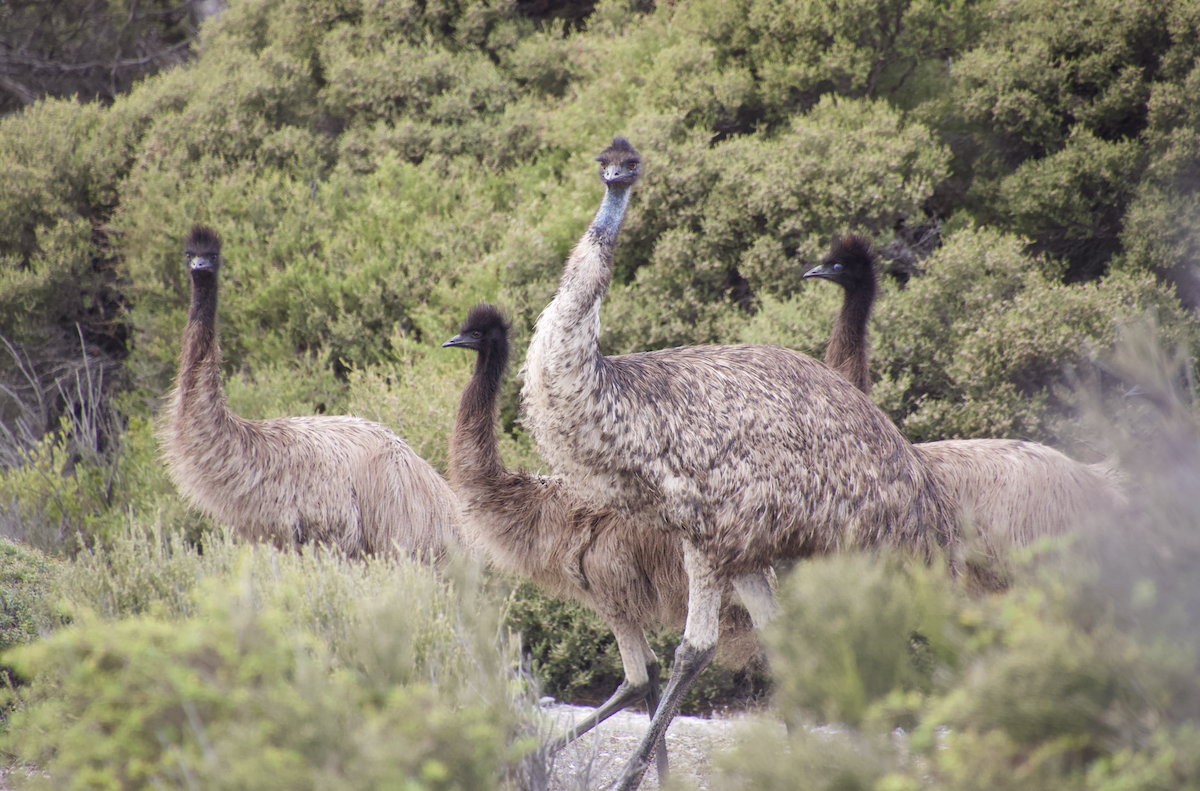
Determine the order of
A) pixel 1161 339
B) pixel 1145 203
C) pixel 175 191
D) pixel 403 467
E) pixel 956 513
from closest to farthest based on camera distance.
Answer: pixel 956 513
pixel 403 467
pixel 1161 339
pixel 1145 203
pixel 175 191

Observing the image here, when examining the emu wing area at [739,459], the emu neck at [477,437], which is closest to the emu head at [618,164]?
the emu wing area at [739,459]

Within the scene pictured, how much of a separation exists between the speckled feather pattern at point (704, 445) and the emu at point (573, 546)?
463 mm

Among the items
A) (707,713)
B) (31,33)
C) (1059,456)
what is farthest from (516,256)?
(31,33)

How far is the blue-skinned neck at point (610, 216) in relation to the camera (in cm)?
343

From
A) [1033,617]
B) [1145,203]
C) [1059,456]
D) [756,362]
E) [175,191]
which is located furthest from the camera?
[175,191]

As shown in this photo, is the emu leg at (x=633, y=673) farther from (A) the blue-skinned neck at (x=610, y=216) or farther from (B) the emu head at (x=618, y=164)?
(B) the emu head at (x=618, y=164)

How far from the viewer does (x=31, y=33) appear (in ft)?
42.4

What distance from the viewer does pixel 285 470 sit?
5.07m

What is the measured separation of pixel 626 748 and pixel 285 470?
2.26 m

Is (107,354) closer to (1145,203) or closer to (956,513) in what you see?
(956,513)

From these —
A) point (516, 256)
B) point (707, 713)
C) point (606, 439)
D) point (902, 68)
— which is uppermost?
point (902, 68)

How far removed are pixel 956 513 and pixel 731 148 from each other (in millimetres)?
4611

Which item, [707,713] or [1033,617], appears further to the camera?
[707,713]

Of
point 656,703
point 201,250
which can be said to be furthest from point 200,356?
point 656,703
